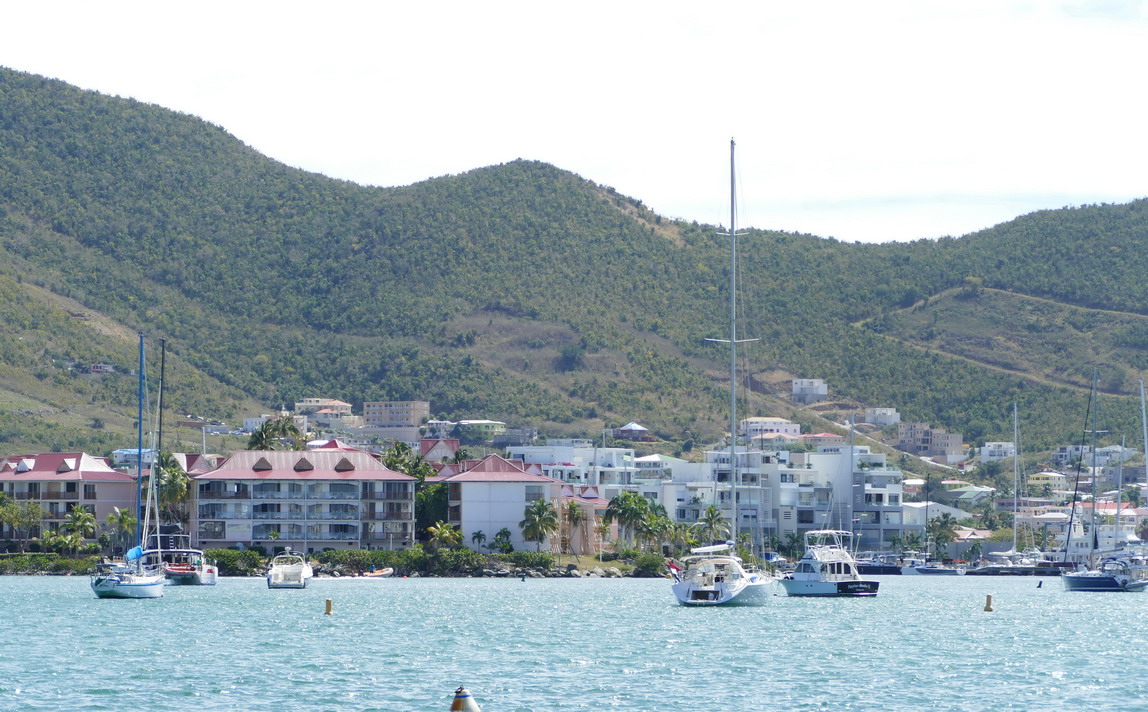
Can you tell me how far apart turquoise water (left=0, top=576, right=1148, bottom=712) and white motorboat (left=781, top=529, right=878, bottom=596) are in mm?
1037

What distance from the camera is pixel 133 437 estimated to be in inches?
6604

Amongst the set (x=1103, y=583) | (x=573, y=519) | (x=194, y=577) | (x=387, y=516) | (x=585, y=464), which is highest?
(x=585, y=464)

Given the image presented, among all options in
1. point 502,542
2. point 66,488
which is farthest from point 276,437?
point 502,542

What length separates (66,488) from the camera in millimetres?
125188

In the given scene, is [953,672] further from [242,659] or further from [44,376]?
[44,376]

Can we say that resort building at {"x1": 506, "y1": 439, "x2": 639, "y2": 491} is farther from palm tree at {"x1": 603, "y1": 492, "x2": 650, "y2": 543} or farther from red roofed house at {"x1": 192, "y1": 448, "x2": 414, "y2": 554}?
red roofed house at {"x1": 192, "y1": 448, "x2": 414, "y2": 554}

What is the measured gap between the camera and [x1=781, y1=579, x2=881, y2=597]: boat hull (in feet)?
291

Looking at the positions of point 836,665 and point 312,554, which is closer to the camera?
point 836,665

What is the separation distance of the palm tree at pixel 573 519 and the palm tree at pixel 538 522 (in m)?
4.11

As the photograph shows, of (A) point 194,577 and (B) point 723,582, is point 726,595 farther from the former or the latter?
(A) point 194,577

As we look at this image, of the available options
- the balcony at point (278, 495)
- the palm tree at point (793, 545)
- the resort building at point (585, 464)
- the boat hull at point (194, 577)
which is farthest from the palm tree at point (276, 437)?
the palm tree at point (793, 545)

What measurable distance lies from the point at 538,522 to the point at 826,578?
114 feet

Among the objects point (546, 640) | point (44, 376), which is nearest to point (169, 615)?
point (546, 640)

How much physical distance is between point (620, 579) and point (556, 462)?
150ft
